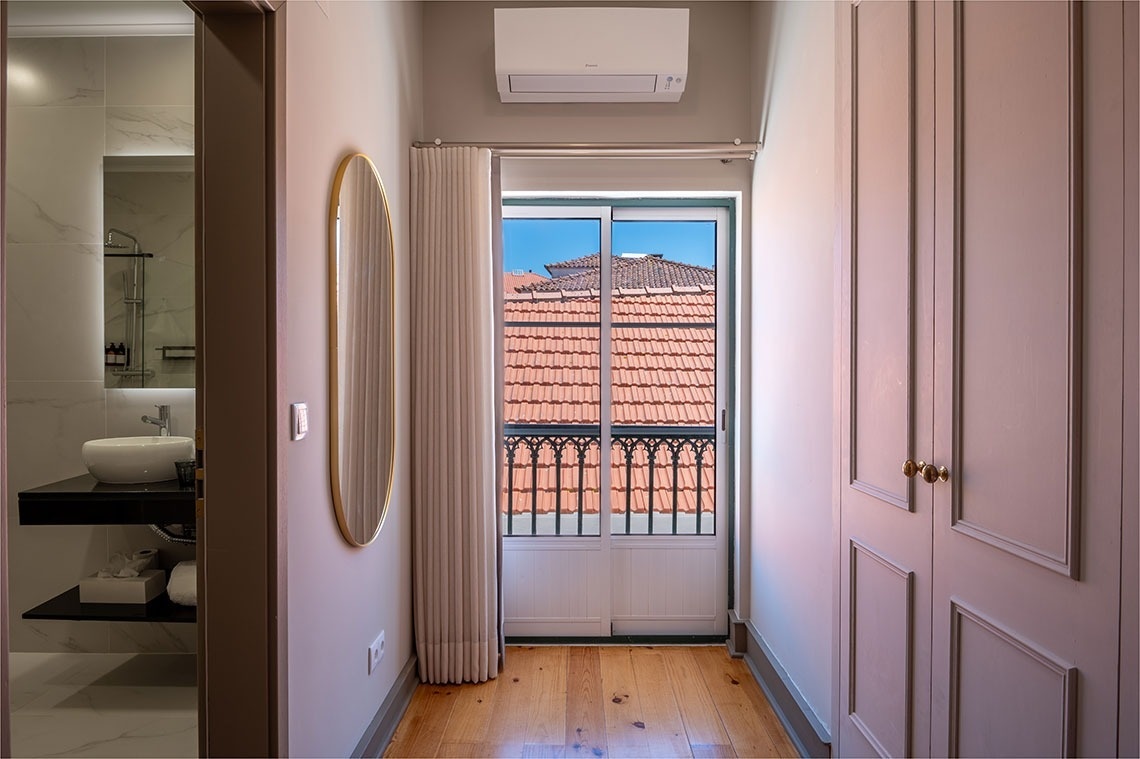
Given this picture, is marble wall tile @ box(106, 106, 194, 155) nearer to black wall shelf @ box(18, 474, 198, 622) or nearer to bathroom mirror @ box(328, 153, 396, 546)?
bathroom mirror @ box(328, 153, 396, 546)

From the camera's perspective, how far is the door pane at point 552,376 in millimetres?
3043

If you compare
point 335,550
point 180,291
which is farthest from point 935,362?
point 180,291

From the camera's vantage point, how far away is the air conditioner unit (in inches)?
99.0

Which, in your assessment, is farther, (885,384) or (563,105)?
(563,105)

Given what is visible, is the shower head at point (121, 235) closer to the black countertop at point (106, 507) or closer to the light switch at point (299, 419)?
the black countertop at point (106, 507)

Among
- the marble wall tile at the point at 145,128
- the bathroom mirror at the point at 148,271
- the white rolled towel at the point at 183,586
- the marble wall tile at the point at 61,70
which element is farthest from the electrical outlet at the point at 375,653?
the marble wall tile at the point at 61,70

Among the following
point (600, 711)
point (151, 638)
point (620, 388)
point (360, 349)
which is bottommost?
point (600, 711)

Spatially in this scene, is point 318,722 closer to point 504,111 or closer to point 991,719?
point 991,719

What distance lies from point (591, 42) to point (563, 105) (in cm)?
33

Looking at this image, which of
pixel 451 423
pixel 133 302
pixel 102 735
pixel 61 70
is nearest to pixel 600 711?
pixel 451 423

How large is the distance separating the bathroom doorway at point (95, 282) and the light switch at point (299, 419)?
127 cm

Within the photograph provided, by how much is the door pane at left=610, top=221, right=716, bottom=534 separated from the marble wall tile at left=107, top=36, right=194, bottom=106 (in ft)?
6.52

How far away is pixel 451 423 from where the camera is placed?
103 inches

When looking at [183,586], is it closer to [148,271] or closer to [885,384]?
[148,271]
